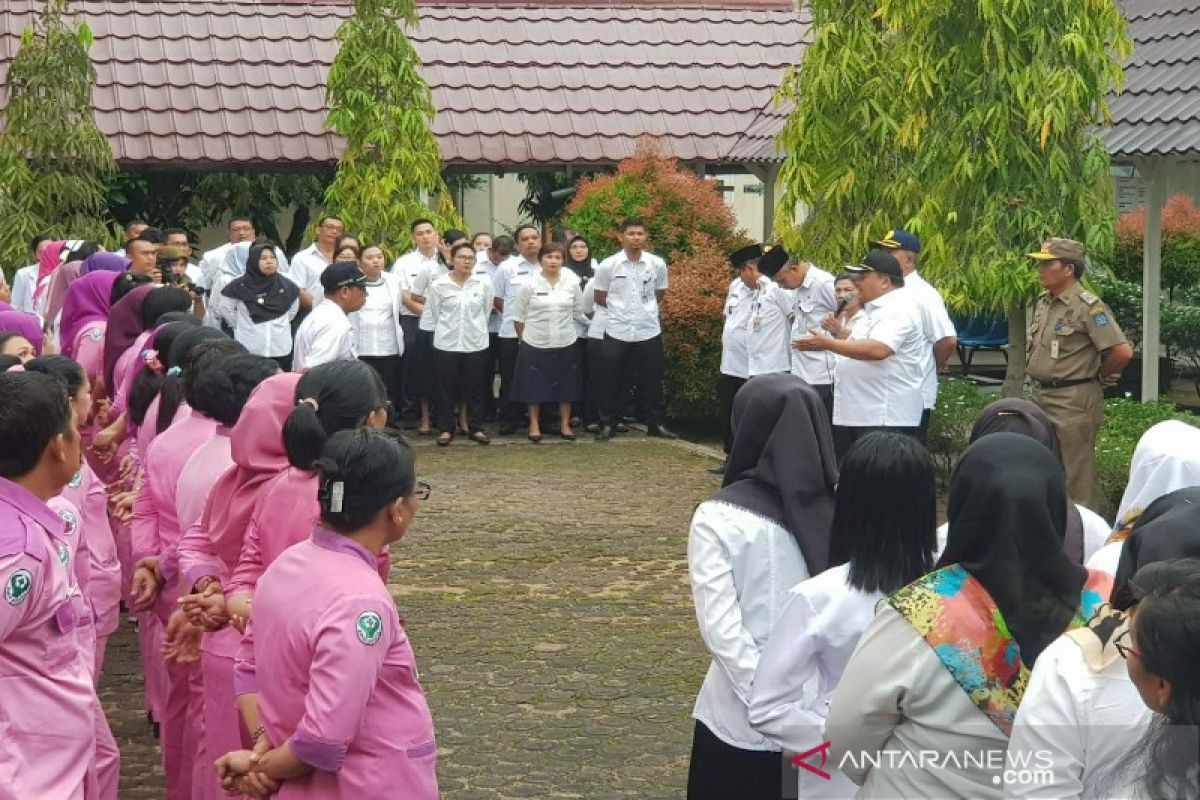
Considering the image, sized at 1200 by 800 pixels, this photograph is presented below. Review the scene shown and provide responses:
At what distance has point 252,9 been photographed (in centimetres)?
1969

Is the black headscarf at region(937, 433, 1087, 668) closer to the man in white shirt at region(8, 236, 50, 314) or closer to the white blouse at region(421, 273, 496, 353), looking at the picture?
the white blouse at region(421, 273, 496, 353)

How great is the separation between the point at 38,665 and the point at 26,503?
37 cm

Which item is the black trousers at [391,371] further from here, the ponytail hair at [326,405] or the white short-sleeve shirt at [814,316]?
the ponytail hair at [326,405]

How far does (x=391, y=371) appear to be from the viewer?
573 inches

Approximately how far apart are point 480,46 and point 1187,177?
7.94 m

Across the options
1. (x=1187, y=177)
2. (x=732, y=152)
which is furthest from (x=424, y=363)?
(x=1187, y=177)

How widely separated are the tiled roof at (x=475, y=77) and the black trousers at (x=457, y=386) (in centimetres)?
431

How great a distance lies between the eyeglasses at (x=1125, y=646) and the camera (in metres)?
2.80

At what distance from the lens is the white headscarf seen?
14.8 feet

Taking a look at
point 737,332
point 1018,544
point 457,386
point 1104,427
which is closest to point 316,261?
point 457,386

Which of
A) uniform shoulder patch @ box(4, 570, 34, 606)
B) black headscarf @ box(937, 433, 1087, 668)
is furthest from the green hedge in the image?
uniform shoulder patch @ box(4, 570, 34, 606)

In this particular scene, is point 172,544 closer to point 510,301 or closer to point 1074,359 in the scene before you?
point 1074,359

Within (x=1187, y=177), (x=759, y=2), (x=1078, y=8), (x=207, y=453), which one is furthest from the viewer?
(x=759, y=2)

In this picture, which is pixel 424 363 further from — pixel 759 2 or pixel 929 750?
pixel 929 750
